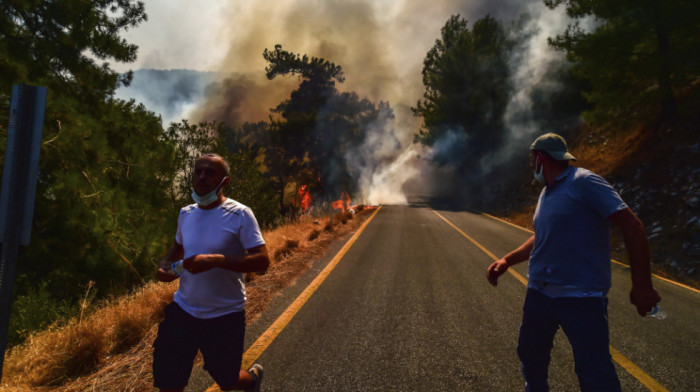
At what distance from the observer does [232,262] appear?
2064 millimetres

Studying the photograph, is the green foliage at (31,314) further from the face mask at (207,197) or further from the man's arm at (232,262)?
the man's arm at (232,262)

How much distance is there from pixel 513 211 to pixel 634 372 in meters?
18.9

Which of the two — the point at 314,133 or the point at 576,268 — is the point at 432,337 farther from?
the point at 314,133

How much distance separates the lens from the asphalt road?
3.01m

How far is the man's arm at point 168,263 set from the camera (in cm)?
224

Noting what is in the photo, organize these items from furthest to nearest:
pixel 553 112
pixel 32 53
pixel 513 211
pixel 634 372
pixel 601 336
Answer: pixel 553 112 < pixel 513 211 < pixel 32 53 < pixel 634 372 < pixel 601 336

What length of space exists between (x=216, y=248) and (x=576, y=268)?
213cm

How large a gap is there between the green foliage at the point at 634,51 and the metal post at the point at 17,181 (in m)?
15.8

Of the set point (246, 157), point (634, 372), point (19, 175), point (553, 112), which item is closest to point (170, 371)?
point (19, 175)

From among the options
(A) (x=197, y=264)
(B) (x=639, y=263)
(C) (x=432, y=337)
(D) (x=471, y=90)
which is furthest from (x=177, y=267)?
(D) (x=471, y=90)

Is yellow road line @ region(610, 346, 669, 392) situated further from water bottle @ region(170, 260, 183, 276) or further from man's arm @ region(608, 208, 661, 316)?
water bottle @ region(170, 260, 183, 276)

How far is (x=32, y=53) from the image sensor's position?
827 centimetres

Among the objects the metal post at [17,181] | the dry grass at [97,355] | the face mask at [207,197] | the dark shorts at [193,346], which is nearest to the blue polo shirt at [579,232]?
the dark shorts at [193,346]

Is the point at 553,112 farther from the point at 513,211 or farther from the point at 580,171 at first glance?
the point at 580,171
